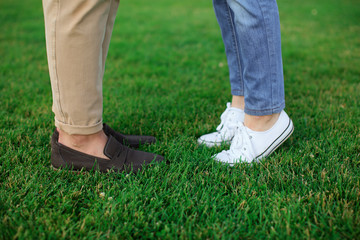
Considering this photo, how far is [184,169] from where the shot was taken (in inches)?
58.7

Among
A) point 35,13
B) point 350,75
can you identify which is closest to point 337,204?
point 350,75

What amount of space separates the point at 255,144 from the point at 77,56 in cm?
102

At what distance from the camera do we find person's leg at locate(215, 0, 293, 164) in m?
1.40

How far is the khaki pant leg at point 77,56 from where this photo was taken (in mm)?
1179

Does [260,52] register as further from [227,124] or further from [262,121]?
[227,124]

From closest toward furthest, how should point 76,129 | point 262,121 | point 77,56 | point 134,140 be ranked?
point 77,56 < point 76,129 < point 262,121 < point 134,140

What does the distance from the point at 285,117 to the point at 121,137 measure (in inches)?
38.5

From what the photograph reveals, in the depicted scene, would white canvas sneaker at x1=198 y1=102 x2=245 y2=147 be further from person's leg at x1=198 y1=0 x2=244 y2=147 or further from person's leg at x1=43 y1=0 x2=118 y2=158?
person's leg at x1=43 y1=0 x2=118 y2=158

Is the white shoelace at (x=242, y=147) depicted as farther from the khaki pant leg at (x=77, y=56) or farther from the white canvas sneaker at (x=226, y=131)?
the khaki pant leg at (x=77, y=56)

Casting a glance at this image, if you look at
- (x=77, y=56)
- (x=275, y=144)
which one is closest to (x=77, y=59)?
(x=77, y=56)

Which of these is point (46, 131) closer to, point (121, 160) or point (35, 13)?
point (121, 160)

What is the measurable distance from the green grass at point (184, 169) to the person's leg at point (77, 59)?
27 centimetres

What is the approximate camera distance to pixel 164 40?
15.5 feet

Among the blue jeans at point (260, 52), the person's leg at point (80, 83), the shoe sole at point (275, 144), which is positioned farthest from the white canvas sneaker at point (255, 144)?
the person's leg at point (80, 83)
